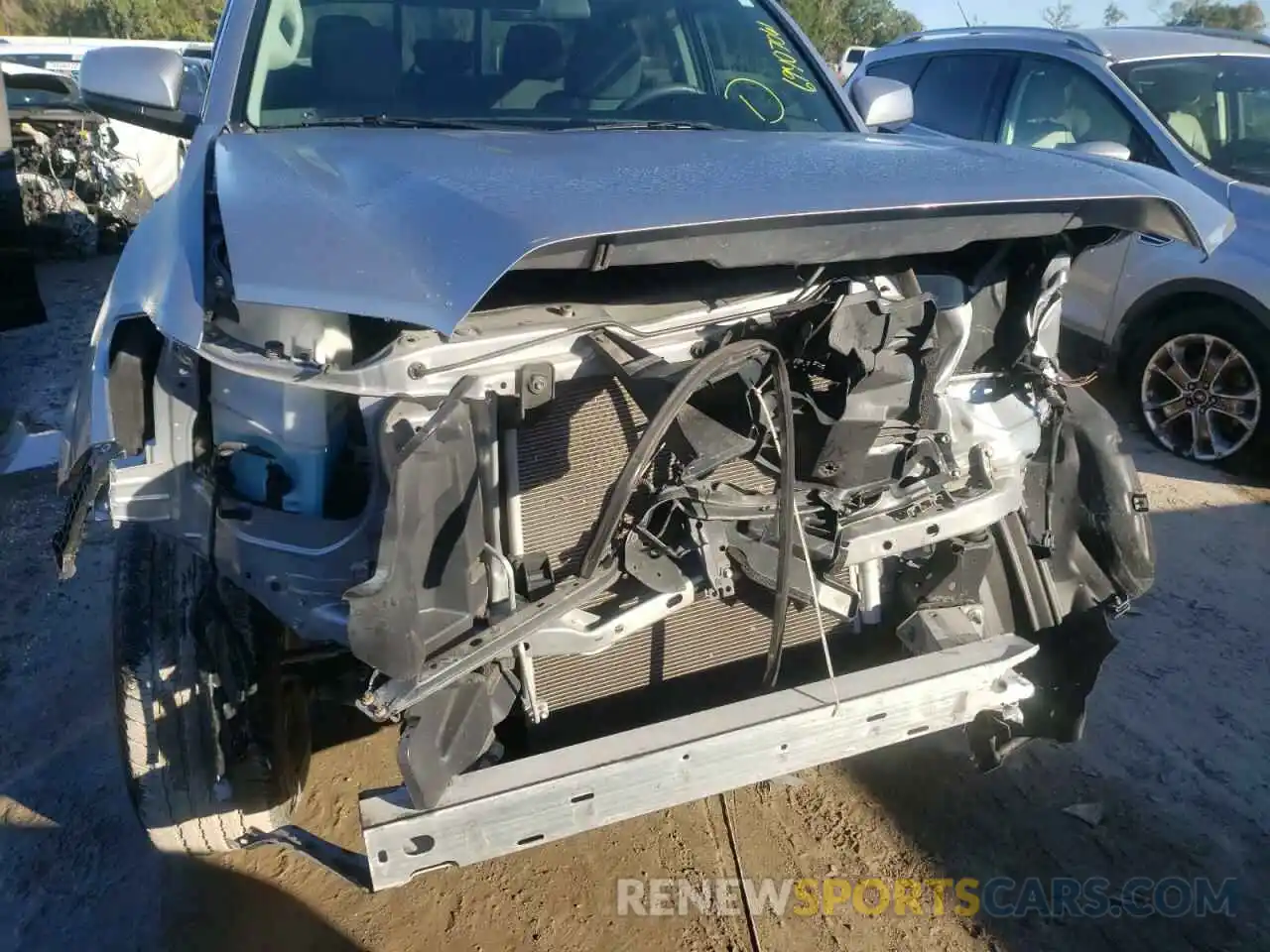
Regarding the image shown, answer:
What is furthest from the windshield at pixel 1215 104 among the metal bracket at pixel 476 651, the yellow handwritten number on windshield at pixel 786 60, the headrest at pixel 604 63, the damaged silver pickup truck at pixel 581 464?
the metal bracket at pixel 476 651

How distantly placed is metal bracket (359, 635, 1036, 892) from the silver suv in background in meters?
2.80

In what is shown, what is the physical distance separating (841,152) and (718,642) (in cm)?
116

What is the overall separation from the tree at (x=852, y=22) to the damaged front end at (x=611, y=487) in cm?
2332

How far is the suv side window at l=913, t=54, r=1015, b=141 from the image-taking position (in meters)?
5.38

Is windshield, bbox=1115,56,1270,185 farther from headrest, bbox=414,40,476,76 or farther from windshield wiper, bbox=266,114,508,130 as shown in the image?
windshield wiper, bbox=266,114,508,130

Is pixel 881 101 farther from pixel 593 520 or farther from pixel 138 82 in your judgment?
pixel 138 82

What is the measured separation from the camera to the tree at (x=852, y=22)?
23.5 m

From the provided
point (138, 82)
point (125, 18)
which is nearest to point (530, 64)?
point (138, 82)

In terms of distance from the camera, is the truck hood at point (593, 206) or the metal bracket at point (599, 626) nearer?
the truck hood at point (593, 206)

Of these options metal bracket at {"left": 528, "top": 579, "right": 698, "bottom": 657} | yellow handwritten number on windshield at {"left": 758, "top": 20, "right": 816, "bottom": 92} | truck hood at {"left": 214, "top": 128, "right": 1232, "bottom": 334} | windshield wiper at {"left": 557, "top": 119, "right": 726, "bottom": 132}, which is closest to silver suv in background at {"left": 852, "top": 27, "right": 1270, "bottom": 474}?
yellow handwritten number on windshield at {"left": 758, "top": 20, "right": 816, "bottom": 92}

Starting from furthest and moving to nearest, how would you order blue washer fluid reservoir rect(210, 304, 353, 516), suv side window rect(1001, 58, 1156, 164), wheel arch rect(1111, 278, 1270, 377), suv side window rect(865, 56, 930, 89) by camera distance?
suv side window rect(865, 56, 930, 89) < suv side window rect(1001, 58, 1156, 164) < wheel arch rect(1111, 278, 1270, 377) < blue washer fluid reservoir rect(210, 304, 353, 516)

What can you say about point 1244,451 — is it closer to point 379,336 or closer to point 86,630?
point 379,336

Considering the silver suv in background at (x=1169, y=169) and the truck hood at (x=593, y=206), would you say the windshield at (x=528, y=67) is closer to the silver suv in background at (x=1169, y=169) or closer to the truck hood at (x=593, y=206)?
the truck hood at (x=593, y=206)

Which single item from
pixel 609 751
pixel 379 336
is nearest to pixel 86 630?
pixel 379 336
